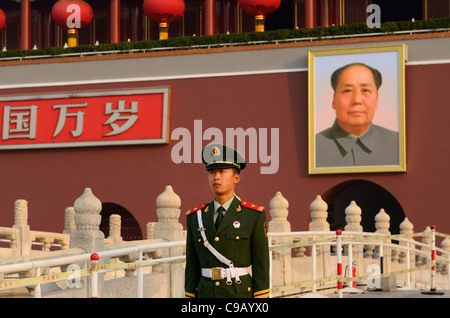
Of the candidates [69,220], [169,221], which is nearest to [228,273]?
[169,221]

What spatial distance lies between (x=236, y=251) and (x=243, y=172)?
1884 cm

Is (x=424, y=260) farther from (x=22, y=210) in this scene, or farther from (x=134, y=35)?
(x=134, y=35)

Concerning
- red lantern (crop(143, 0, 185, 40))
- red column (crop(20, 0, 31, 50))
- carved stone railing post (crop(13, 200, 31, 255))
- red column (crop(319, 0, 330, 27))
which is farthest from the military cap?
red column (crop(20, 0, 31, 50))

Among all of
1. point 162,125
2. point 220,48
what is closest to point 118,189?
point 162,125

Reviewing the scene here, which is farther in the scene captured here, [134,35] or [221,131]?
[134,35]

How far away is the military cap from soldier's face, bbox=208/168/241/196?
39 mm

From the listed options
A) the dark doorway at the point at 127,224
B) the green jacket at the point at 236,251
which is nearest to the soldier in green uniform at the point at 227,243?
the green jacket at the point at 236,251

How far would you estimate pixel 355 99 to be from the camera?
24438mm

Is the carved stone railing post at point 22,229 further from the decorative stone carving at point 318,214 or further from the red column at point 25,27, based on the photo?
the red column at point 25,27

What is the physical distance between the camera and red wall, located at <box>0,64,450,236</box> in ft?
78.3

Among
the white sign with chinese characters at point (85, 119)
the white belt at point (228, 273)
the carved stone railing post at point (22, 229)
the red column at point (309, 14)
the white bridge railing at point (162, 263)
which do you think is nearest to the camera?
the white belt at point (228, 273)

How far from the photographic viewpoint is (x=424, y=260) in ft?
76.0

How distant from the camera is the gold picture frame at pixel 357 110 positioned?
2394cm
